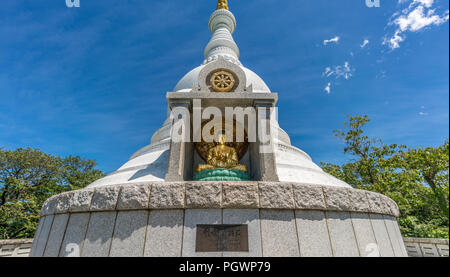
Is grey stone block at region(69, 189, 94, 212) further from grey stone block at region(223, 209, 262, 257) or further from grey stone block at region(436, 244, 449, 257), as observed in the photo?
grey stone block at region(436, 244, 449, 257)

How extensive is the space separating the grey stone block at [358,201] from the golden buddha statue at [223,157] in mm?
3300

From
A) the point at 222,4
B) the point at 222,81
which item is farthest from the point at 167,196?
the point at 222,4

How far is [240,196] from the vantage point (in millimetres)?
4641

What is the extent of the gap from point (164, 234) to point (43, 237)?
348cm

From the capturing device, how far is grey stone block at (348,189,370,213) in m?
5.05

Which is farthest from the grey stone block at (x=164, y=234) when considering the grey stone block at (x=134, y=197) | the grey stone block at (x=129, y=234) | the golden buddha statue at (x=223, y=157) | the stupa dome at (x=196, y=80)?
the stupa dome at (x=196, y=80)

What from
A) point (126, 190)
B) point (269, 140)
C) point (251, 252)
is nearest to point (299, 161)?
point (269, 140)

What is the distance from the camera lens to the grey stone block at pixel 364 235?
4.74 metres

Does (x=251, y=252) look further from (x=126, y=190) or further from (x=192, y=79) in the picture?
(x=192, y=79)

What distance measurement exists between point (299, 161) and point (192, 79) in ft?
31.6

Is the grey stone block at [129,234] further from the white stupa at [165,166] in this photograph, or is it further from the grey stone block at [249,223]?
the grey stone block at [249,223]

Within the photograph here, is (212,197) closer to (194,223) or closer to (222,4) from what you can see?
(194,223)

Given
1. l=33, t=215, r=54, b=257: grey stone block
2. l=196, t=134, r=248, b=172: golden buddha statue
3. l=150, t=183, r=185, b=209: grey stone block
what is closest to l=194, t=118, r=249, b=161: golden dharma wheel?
l=196, t=134, r=248, b=172: golden buddha statue
